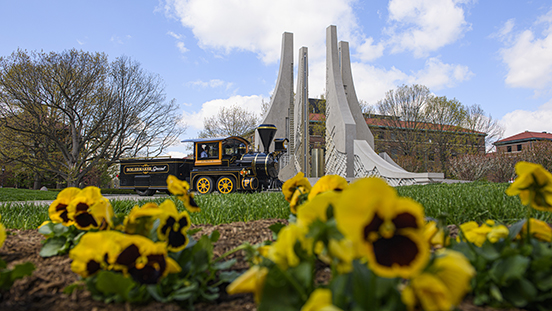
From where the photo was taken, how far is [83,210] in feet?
5.35

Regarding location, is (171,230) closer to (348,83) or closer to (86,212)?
(86,212)

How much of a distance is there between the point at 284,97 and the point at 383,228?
14776 mm

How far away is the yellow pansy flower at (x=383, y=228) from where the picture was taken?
675 mm

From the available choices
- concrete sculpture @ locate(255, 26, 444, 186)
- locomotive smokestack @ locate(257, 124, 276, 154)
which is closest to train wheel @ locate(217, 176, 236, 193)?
locomotive smokestack @ locate(257, 124, 276, 154)

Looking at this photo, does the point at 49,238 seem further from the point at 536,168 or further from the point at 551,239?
the point at 551,239

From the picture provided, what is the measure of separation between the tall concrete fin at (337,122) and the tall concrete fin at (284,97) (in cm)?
185

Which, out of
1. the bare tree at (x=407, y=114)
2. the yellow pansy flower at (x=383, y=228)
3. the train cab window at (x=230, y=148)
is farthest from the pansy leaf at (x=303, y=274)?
the bare tree at (x=407, y=114)

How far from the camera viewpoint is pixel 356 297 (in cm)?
80

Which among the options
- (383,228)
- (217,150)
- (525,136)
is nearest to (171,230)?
(383,228)

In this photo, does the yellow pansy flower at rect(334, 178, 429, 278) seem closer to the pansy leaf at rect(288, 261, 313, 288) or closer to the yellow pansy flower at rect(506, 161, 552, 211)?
the pansy leaf at rect(288, 261, 313, 288)

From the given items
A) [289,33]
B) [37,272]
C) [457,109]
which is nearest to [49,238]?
[37,272]

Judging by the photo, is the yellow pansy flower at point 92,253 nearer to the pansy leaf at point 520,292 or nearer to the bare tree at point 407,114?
the pansy leaf at point 520,292

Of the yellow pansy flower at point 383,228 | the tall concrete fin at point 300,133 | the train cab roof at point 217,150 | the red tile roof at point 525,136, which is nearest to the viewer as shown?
the yellow pansy flower at point 383,228

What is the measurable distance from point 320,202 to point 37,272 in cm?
143
